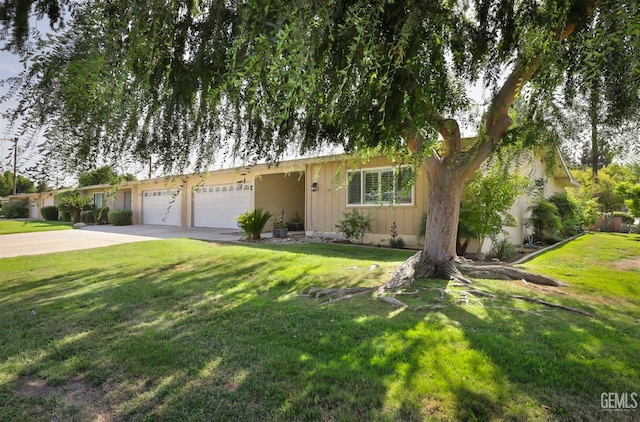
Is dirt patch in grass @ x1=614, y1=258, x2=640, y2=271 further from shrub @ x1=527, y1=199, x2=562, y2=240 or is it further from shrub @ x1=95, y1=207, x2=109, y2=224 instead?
shrub @ x1=95, y1=207, x2=109, y2=224

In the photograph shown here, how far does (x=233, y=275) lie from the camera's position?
6680mm

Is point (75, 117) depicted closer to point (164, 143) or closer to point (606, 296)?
point (164, 143)

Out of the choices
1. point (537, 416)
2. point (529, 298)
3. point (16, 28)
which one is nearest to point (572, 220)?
point (529, 298)

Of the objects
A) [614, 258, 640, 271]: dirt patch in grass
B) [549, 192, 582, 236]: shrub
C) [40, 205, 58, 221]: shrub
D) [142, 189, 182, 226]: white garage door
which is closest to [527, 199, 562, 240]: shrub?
[549, 192, 582, 236]: shrub

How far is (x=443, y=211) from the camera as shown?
643 centimetres

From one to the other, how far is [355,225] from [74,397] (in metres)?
9.36

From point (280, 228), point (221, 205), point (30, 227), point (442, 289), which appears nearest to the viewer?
point (442, 289)

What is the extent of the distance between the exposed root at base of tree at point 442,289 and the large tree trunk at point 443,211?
19 cm

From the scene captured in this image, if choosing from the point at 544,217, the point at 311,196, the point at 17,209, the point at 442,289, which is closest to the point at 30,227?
the point at 311,196

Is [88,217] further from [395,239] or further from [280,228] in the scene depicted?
[395,239]

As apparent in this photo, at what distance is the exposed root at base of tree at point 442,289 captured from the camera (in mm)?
4699

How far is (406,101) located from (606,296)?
4441 mm

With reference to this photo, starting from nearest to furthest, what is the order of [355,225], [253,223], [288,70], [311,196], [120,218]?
[288,70] → [355,225] → [253,223] → [311,196] → [120,218]

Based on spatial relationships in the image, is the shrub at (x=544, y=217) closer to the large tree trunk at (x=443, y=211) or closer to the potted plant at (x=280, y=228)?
the large tree trunk at (x=443, y=211)
